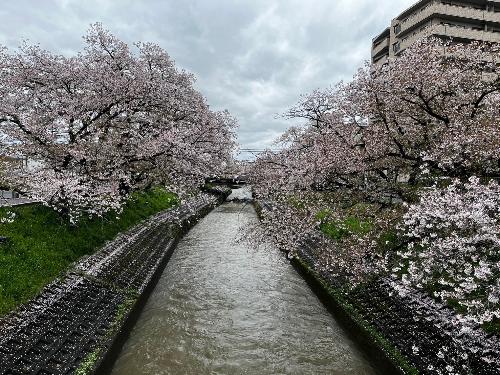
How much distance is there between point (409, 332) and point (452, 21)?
155 feet

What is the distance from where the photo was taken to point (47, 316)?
31.0ft

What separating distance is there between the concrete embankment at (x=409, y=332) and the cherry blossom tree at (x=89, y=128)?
9073mm

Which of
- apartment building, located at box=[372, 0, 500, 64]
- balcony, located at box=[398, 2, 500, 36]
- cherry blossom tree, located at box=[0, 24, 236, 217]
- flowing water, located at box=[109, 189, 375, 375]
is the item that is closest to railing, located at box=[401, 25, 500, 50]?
apartment building, located at box=[372, 0, 500, 64]

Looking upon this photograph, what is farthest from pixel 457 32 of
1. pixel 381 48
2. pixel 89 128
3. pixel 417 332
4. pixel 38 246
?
pixel 38 246

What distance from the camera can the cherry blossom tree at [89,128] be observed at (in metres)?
15.2

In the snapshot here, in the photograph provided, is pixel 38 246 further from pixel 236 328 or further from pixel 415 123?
pixel 415 123

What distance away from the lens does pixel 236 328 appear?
37.0ft

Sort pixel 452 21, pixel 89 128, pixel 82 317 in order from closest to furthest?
1. pixel 82 317
2. pixel 89 128
3. pixel 452 21

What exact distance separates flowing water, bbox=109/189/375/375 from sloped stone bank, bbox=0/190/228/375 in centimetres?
70

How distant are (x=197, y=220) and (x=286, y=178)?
17286 millimetres

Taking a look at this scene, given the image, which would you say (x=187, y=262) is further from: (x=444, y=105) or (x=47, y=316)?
(x=444, y=105)

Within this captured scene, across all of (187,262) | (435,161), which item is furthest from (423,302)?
(187,262)

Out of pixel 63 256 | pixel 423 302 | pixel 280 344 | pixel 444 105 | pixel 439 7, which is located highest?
pixel 439 7

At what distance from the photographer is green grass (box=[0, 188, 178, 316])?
10280 millimetres
